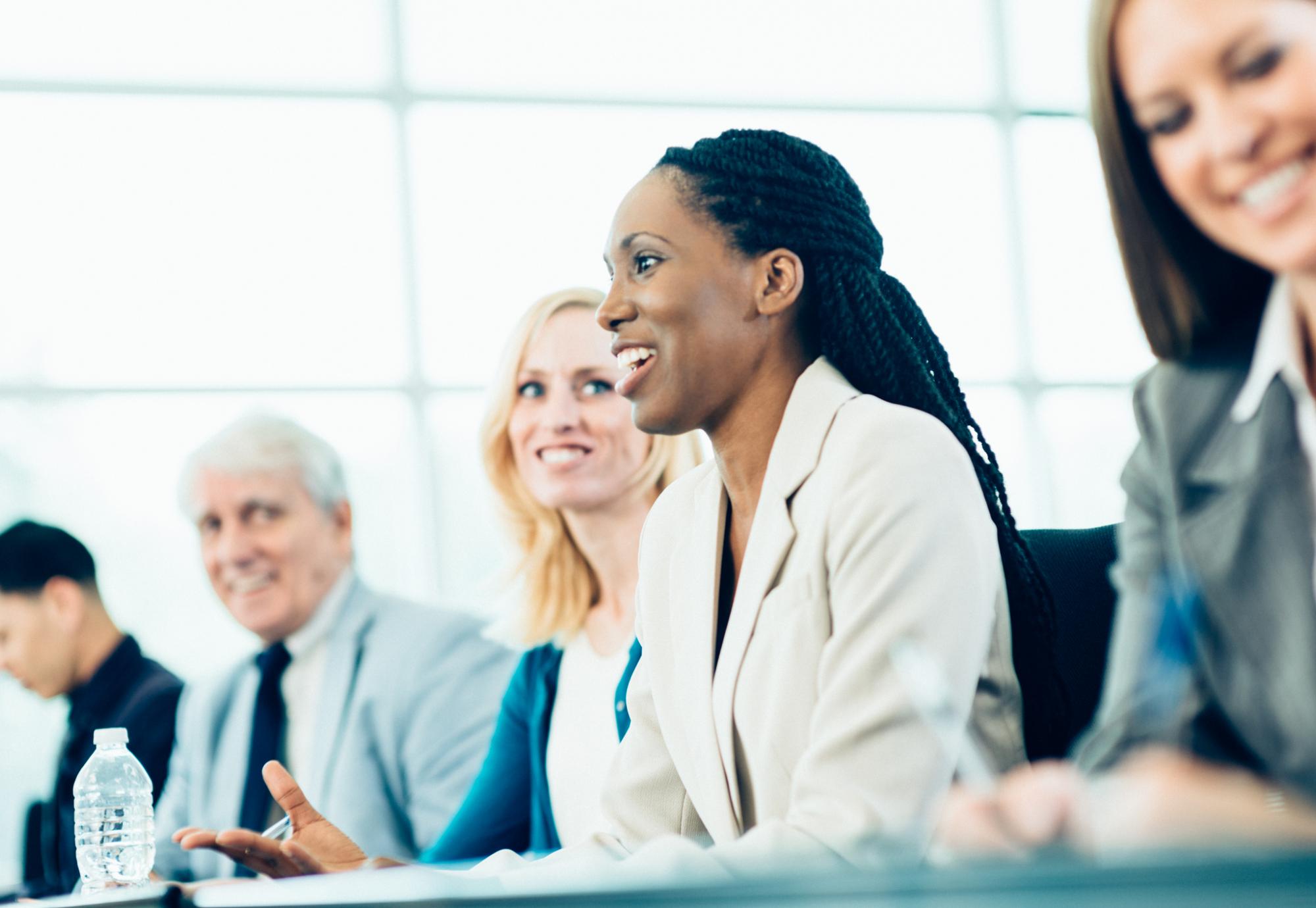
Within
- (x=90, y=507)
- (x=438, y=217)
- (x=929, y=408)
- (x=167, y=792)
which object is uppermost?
(x=438, y=217)

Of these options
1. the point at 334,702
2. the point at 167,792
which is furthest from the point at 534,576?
the point at 167,792

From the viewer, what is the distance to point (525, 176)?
15.4 feet

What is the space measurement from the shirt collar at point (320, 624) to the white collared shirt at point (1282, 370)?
7.38ft

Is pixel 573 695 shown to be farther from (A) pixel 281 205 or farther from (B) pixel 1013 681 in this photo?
(A) pixel 281 205

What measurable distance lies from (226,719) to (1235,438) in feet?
7.63

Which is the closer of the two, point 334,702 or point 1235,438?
point 1235,438

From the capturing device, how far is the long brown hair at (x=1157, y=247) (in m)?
0.89

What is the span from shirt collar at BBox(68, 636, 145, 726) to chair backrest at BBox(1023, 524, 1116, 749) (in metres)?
2.18

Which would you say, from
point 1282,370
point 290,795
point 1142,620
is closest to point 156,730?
point 290,795

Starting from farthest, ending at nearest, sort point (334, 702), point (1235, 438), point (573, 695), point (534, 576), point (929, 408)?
point (334, 702), point (534, 576), point (573, 695), point (929, 408), point (1235, 438)

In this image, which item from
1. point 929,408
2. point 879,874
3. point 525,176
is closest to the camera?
point 879,874

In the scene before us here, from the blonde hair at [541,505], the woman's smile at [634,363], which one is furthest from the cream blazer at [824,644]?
the blonde hair at [541,505]

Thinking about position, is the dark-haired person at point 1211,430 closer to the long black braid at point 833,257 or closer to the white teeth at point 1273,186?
the white teeth at point 1273,186

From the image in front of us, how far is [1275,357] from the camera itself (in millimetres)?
870
